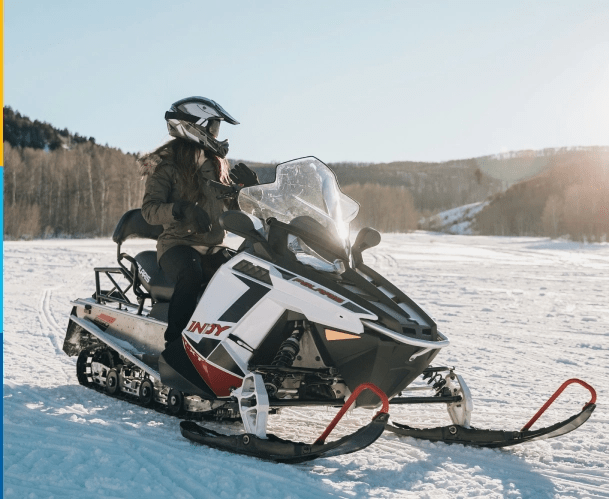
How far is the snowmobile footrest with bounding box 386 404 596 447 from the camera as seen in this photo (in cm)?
326

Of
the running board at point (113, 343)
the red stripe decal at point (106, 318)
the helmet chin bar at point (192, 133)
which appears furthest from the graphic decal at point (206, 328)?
the red stripe decal at point (106, 318)

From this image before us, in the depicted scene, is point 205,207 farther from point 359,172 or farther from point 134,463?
point 359,172

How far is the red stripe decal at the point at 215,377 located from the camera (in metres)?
3.46

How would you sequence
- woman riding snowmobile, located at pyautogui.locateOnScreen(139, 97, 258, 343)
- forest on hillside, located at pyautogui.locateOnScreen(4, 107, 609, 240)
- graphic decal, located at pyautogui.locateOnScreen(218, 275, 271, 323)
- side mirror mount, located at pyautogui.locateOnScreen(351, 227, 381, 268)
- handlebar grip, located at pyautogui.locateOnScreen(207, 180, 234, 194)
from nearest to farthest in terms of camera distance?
graphic decal, located at pyautogui.locateOnScreen(218, 275, 271, 323)
side mirror mount, located at pyautogui.locateOnScreen(351, 227, 381, 268)
handlebar grip, located at pyautogui.locateOnScreen(207, 180, 234, 194)
woman riding snowmobile, located at pyautogui.locateOnScreen(139, 97, 258, 343)
forest on hillside, located at pyautogui.locateOnScreen(4, 107, 609, 240)

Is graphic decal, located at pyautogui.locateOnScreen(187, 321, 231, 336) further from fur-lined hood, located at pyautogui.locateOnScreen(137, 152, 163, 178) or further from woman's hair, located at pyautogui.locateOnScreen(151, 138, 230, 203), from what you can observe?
fur-lined hood, located at pyautogui.locateOnScreen(137, 152, 163, 178)

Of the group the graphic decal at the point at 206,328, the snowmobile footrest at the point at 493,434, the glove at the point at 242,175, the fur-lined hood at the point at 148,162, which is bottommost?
the snowmobile footrest at the point at 493,434

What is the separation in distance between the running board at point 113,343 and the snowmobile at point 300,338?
0.07 m

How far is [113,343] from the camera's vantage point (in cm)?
441

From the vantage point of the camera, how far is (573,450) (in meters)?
3.33

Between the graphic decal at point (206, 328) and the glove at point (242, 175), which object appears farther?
the glove at point (242, 175)

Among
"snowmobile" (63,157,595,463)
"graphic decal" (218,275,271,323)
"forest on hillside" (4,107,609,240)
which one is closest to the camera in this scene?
"snowmobile" (63,157,595,463)

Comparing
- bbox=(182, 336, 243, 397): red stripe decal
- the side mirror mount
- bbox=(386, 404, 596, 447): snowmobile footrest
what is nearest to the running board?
bbox=(182, 336, 243, 397): red stripe decal

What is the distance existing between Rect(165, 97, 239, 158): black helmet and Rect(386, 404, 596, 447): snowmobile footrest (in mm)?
2164

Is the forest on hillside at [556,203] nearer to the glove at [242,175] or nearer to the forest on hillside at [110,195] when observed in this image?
the forest on hillside at [110,195]
